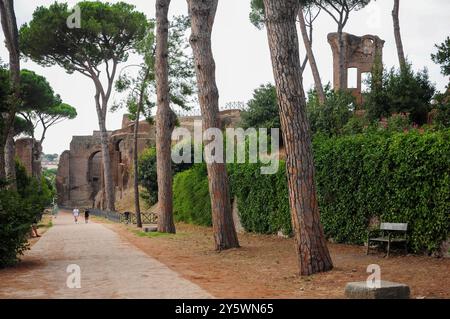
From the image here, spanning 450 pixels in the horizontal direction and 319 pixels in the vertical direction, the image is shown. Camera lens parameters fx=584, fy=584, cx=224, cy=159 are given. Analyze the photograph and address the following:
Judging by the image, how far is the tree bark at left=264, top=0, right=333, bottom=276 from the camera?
30.8 ft

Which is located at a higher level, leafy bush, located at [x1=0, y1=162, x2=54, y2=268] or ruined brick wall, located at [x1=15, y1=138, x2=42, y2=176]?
ruined brick wall, located at [x1=15, y1=138, x2=42, y2=176]

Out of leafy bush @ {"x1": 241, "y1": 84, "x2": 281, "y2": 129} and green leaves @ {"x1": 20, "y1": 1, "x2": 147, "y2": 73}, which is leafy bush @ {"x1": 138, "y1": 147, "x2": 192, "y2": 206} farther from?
leafy bush @ {"x1": 241, "y1": 84, "x2": 281, "y2": 129}

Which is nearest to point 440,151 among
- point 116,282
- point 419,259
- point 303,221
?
point 419,259

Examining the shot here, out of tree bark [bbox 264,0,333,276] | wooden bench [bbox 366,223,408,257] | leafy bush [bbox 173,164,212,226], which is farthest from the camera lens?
leafy bush [bbox 173,164,212,226]

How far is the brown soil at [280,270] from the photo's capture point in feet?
26.2

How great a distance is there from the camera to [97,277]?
367 inches

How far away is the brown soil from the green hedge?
66cm

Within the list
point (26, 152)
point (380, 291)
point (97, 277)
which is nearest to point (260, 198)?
point (97, 277)

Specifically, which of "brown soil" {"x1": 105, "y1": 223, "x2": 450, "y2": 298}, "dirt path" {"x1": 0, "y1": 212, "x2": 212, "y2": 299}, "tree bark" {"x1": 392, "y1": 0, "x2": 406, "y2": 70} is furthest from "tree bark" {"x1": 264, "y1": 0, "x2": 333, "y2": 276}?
"tree bark" {"x1": 392, "y1": 0, "x2": 406, "y2": 70}

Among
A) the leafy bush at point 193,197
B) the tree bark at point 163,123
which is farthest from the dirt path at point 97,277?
the leafy bush at point 193,197

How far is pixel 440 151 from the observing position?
35.5ft

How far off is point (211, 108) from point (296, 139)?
4.97 meters
